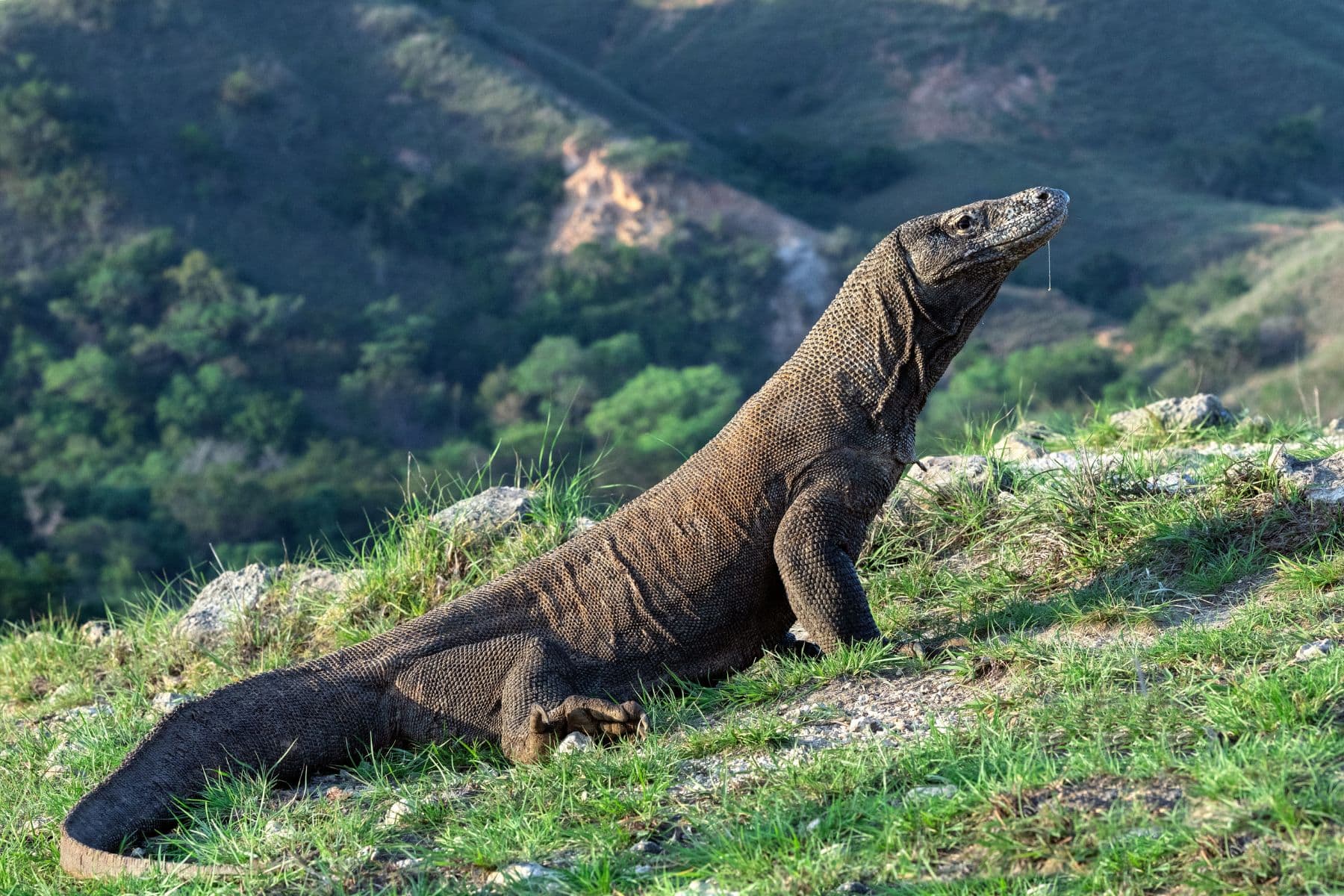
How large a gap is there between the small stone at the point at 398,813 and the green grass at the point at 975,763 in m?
0.02

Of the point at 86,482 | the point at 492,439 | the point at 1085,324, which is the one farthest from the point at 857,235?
the point at 86,482

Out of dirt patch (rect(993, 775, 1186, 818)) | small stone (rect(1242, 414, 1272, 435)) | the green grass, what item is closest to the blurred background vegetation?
small stone (rect(1242, 414, 1272, 435))

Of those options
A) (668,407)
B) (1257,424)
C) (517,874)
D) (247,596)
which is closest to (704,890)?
(517,874)

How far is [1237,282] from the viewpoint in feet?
151

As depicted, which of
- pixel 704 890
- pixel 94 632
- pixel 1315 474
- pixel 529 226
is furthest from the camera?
pixel 529 226

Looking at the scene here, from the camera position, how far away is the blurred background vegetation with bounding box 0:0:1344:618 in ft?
134

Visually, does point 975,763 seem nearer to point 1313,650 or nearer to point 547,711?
point 1313,650

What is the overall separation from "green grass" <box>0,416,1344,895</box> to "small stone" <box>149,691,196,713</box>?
0.04 m

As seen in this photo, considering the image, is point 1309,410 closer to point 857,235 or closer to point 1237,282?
point 1237,282

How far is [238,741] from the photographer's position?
404 centimetres

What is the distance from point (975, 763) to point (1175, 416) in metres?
3.38

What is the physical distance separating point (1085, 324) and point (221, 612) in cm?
4610

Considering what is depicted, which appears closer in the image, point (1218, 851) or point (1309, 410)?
point (1218, 851)

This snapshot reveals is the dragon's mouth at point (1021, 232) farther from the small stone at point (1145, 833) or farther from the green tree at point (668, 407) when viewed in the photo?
the green tree at point (668, 407)
